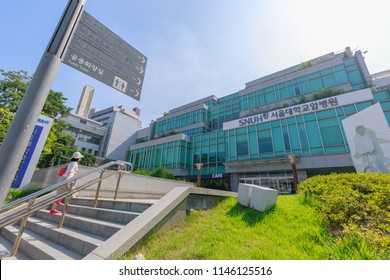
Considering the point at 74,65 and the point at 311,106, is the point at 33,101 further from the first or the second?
the point at 311,106

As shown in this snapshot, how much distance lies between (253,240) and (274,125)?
60.6 ft

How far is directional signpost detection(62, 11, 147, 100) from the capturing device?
3.19m

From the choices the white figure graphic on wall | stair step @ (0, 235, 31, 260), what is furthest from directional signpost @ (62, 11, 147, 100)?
the white figure graphic on wall

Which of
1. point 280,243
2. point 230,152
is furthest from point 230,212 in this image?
point 230,152

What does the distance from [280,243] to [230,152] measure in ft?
62.8

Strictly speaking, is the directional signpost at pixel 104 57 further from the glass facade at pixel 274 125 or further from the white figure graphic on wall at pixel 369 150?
the glass facade at pixel 274 125

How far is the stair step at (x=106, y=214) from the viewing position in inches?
152

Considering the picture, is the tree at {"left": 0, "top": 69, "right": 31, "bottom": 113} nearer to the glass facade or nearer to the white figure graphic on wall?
the glass facade

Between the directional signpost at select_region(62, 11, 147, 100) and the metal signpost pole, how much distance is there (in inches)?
20.2

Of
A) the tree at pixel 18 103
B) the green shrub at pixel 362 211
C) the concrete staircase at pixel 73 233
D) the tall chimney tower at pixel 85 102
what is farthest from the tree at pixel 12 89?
the tall chimney tower at pixel 85 102

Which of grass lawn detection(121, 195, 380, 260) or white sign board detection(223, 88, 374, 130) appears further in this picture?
white sign board detection(223, 88, 374, 130)

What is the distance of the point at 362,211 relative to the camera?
3455 millimetres

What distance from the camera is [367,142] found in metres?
10.1

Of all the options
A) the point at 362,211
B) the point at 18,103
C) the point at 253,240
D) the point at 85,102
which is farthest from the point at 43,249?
the point at 85,102
